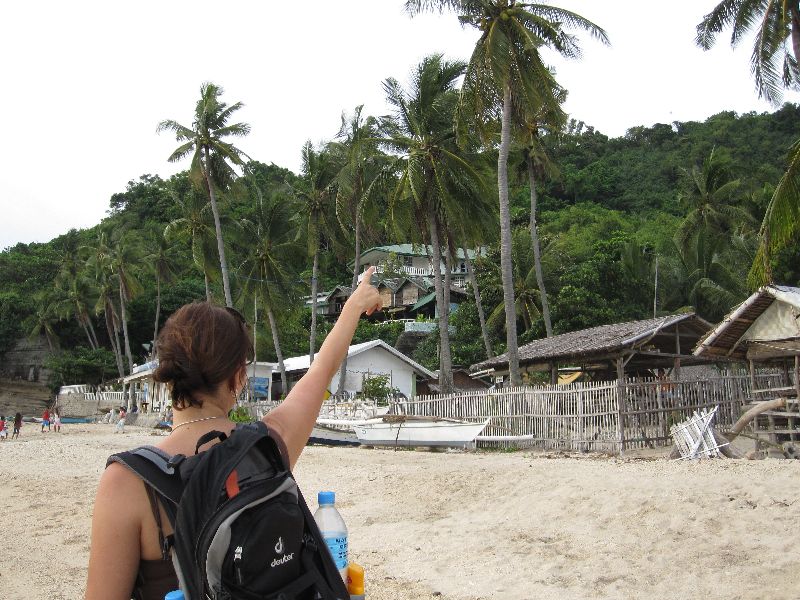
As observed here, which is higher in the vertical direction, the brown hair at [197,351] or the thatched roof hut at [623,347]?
the thatched roof hut at [623,347]

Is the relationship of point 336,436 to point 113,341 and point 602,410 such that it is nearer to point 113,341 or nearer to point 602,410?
point 602,410

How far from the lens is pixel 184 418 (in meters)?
1.82

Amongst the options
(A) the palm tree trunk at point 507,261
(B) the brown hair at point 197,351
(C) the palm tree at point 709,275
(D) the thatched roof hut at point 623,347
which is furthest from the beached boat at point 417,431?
(C) the palm tree at point 709,275

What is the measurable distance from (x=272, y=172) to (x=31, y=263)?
69.3 feet

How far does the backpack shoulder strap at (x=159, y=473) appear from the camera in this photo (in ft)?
→ 5.14

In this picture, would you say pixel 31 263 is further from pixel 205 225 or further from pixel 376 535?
pixel 376 535

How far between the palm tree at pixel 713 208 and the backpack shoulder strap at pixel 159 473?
39375mm

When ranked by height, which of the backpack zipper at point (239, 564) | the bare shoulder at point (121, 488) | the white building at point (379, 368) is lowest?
the backpack zipper at point (239, 564)

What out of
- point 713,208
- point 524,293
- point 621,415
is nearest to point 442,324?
point 524,293

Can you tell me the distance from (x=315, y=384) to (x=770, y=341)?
45.5ft

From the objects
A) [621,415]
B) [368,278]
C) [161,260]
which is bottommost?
[621,415]

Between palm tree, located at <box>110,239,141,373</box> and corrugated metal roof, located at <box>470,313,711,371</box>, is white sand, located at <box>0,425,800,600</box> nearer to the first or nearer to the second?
corrugated metal roof, located at <box>470,313,711,371</box>

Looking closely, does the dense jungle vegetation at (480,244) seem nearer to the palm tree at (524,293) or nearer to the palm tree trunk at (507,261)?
the palm tree at (524,293)

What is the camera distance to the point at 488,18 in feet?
69.7
